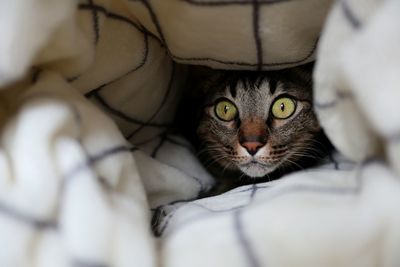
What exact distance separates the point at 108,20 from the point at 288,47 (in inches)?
10.3

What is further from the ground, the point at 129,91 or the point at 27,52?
the point at 27,52

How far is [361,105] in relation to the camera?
60 cm

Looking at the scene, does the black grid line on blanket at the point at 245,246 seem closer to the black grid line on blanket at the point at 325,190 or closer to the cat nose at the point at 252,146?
the black grid line on blanket at the point at 325,190

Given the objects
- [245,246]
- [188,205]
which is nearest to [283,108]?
[188,205]

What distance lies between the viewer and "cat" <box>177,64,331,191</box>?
99 cm

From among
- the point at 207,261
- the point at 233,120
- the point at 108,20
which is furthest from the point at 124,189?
the point at 233,120

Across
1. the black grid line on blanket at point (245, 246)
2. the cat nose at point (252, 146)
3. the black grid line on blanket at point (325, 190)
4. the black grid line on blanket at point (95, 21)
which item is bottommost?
the cat nose at point (252, 146)

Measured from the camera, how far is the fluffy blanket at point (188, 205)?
0.59 metres

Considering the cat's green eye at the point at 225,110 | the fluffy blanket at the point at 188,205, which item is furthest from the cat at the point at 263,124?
the fluffy blanket at the point at 188,205

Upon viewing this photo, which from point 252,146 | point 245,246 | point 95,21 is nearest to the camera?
point 245,246

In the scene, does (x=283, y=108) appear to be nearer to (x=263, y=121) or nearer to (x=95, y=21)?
(x=263, y=121)

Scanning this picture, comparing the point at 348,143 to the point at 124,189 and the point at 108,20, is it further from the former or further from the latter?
the point at 108,20

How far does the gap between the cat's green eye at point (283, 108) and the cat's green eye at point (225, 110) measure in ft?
0.24

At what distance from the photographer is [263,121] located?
1.00m
